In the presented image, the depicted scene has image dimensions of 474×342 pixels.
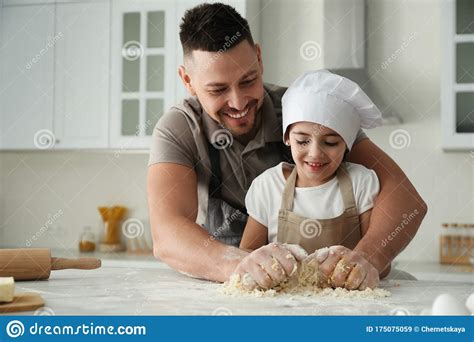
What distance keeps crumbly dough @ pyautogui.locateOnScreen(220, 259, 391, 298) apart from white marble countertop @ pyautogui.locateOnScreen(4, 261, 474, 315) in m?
0.01

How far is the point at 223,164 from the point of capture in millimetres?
1076

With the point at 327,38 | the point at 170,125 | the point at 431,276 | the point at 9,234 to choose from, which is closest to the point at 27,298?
the point at 170,125

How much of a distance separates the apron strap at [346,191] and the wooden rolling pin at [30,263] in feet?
1.27

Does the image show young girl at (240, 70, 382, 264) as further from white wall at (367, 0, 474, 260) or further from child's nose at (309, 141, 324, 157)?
white wall at (367, 0, 474, 260)

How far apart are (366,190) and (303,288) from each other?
9.7 inches

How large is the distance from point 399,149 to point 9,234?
5.41 feet

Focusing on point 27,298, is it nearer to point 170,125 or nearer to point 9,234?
point 170,125

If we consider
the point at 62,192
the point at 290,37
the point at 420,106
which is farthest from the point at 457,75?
the point at 62,192

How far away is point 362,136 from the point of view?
1.04 metres

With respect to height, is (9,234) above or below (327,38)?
below

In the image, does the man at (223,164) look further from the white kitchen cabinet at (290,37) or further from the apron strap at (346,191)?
the white kitchen cabinet at (290,37)

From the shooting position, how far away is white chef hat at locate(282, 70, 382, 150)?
36.2 inches

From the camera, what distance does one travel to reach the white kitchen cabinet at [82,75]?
2320 mm

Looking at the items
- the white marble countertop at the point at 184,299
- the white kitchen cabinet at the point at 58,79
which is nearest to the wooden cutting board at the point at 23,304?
the white marble countertop at the point at 184,299
